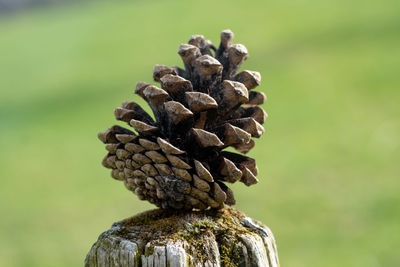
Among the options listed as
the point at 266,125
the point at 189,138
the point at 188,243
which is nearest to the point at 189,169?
the point at 189,138

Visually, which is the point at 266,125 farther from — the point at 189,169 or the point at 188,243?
the point at 188,243

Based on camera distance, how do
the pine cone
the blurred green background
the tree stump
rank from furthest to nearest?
the blurred green background
the pine cone
the tree stump

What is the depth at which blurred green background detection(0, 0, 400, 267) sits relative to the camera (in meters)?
5.27

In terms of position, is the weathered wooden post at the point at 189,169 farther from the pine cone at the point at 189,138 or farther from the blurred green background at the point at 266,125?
the blurred green background at the point at 266,125

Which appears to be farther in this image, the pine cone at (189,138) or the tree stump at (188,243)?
the pine cone at (189,138)

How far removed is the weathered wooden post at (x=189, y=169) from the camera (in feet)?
5.12

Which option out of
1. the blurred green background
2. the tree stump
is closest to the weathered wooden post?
the tree stump

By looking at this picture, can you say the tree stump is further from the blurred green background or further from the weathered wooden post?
the blurred green background

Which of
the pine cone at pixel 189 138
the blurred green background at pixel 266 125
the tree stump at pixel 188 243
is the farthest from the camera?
the blurred green background at pixel 266 125

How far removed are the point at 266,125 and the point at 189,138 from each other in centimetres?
617

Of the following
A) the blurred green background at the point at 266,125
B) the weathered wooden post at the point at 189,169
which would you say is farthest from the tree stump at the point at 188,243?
the blurred green background at the point at 266,125

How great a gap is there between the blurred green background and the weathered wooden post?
121 inches

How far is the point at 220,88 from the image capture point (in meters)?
1.71

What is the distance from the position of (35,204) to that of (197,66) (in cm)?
511
